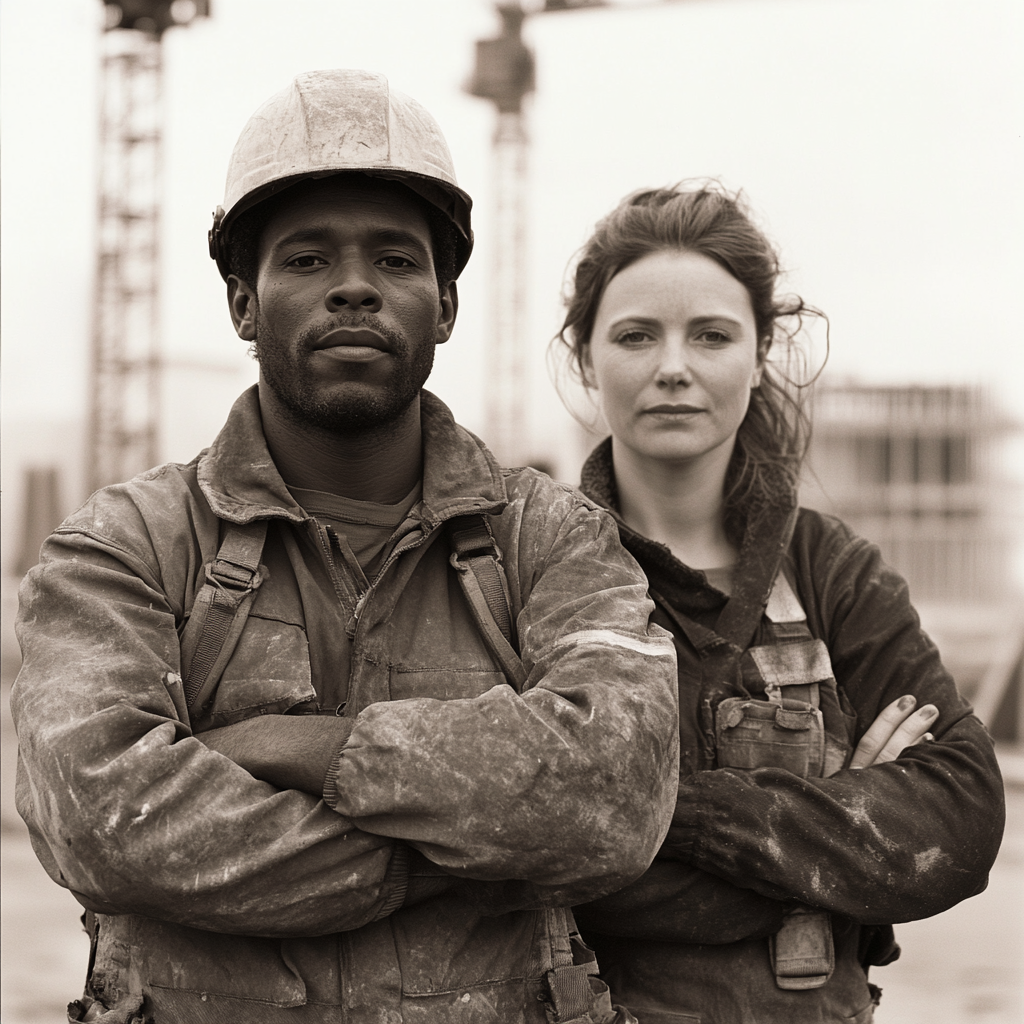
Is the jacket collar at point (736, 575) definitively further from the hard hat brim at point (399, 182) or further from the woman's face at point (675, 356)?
the hard hat brim at point (399, 182)

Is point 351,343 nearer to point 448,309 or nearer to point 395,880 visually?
point 448,309

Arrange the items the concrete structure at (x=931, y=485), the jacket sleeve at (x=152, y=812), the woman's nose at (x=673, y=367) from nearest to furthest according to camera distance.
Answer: the jacket sleeve at (x=152, y=812) < the woman's nose at (x=673, y=367) < the concrete structure at (x=931, y=485)

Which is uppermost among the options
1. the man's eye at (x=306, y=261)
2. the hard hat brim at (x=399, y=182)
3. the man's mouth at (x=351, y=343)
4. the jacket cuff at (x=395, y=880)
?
the hard hat brim at (x=399, y=182)

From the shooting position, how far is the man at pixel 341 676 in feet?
7.22

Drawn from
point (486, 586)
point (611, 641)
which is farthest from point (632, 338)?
point (611, 641)

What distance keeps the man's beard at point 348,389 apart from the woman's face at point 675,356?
830 millimetres

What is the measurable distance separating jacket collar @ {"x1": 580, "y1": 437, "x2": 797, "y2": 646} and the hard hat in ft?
3.42

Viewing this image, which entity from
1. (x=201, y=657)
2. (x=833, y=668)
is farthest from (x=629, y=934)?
(x=201, y=657)

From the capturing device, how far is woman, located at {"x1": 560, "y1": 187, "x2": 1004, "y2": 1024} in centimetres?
280

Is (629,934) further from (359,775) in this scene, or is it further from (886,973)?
(886,973)

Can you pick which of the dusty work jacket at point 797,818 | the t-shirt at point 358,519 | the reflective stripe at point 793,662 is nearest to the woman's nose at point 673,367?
the dusty work jacket at point 797,818

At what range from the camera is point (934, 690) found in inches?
121

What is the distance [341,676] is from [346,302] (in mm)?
775

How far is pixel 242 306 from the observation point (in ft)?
9.27
